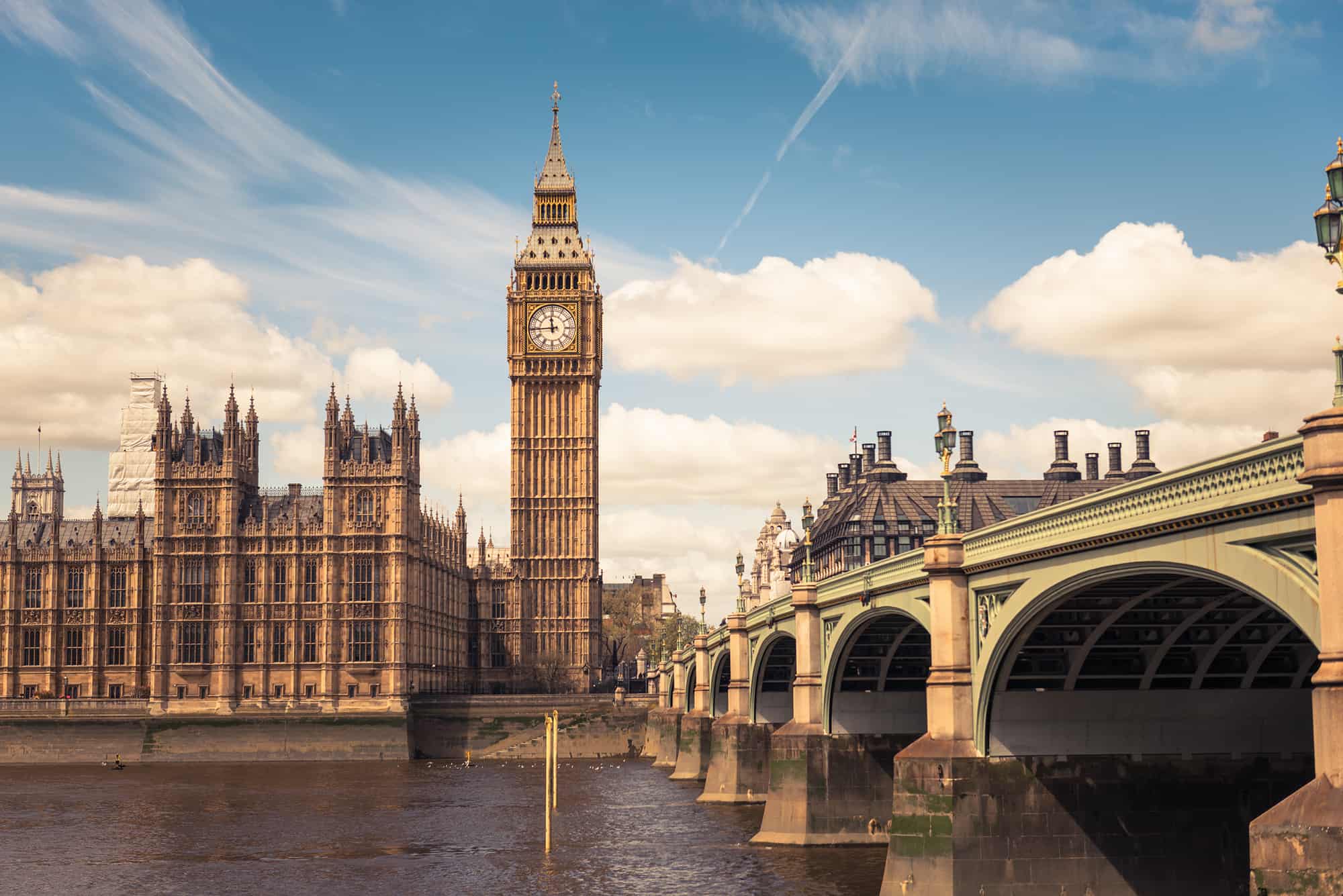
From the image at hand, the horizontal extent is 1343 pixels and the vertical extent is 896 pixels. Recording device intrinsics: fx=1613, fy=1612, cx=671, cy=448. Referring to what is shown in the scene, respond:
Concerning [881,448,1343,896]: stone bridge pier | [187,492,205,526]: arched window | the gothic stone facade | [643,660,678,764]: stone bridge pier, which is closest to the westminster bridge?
[881,448,1343,896]: stone bridge pier

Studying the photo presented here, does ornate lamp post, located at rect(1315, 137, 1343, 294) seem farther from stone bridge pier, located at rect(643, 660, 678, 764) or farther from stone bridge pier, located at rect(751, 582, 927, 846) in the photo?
stone bridge pier, located at rect(643, 660, 678, 764)

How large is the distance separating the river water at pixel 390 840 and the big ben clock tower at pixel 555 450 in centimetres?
5521

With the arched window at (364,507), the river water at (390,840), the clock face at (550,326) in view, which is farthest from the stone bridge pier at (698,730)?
the clock face at (550,326)

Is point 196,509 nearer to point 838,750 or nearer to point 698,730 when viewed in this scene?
point 698,730

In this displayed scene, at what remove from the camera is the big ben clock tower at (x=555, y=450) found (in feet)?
534

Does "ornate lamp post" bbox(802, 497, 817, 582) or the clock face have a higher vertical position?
the clock face

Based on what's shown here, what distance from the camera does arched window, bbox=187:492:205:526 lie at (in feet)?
Answer: 438

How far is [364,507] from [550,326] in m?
40.1

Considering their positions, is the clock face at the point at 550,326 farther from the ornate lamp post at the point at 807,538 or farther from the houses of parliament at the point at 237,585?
the ornate lamp post at the point at 807,538

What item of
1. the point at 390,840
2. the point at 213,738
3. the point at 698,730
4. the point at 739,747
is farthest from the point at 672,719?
the point at 390,840

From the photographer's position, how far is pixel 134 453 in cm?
18012

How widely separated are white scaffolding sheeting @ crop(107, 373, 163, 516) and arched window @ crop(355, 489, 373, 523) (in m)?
54.9

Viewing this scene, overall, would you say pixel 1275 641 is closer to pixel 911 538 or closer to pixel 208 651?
pixel 911 538

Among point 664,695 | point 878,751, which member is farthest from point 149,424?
point 878,751
